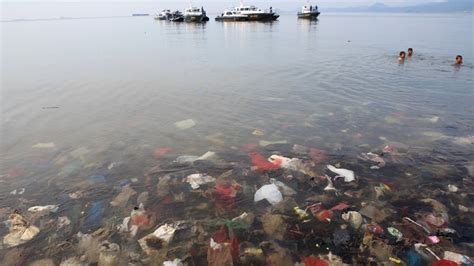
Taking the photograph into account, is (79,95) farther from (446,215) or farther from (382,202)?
(446,215)

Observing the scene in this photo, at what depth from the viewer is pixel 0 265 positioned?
464cm

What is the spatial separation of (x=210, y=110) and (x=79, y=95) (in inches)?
267

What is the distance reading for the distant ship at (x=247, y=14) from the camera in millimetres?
76812

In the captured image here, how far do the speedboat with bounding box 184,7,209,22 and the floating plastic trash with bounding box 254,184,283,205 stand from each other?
262ft

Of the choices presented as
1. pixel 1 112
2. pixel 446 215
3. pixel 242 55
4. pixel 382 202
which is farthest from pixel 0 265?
pixel 242 55

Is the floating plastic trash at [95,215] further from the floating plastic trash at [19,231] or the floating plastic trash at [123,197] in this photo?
Result: the floating plastic trash at [19,231]

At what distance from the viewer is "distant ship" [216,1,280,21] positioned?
76812 mm

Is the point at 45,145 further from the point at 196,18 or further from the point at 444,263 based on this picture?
the point at 196,18

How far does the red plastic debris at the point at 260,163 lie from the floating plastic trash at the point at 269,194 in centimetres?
89

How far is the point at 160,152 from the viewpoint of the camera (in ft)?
27.3

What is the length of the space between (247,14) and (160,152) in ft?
245

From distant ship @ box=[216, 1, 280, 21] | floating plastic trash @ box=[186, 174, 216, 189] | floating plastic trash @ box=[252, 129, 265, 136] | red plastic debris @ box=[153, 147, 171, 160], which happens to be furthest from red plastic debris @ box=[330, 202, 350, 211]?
distant ship @ box=[216, 1, 280, 21]

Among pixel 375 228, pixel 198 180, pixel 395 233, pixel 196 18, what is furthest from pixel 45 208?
pixel 196 18

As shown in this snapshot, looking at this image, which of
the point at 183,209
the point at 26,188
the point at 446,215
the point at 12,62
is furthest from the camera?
the point at 12,62
